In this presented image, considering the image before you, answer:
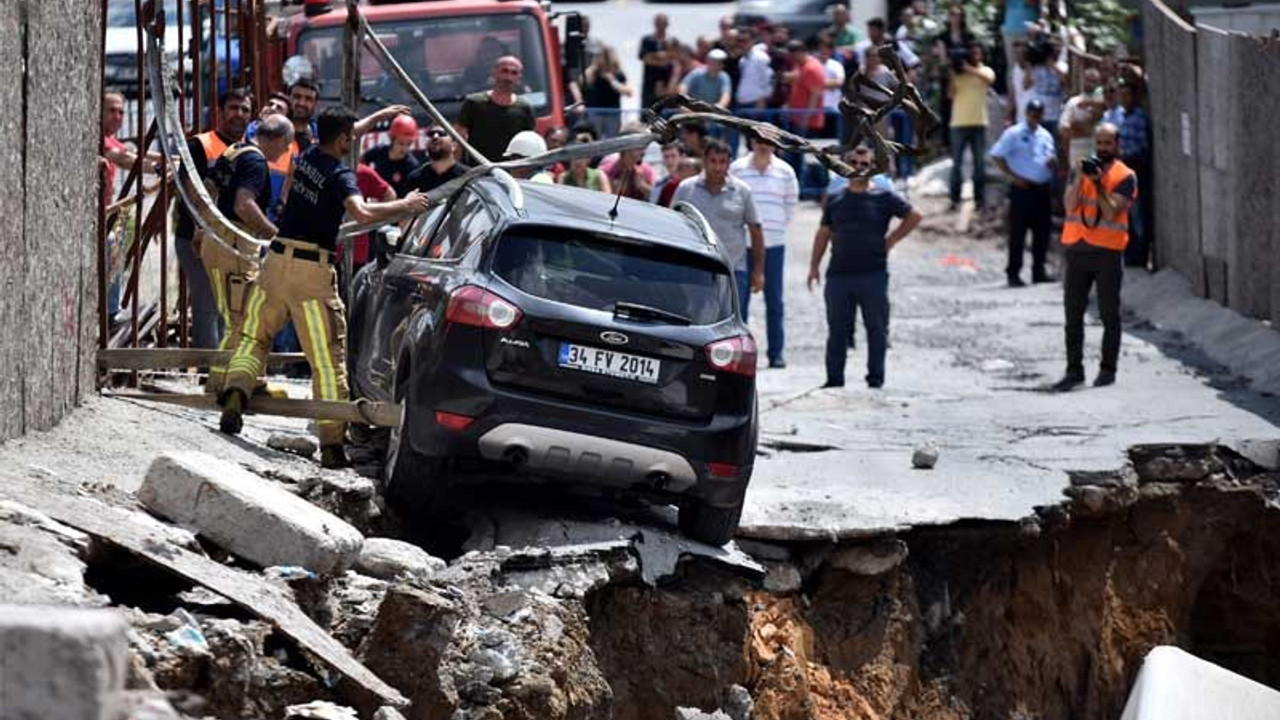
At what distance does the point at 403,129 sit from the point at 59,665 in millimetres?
11108

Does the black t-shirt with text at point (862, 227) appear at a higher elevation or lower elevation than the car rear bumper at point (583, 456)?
higher

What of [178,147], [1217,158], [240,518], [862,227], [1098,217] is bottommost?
[240,518]

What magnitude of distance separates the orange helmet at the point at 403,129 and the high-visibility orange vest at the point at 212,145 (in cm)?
247

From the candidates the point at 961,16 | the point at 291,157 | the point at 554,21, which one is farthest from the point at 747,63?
the point at 291,157

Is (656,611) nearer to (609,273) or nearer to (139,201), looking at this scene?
(609,273)

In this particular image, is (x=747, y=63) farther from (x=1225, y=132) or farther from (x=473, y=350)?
(x=473, y=350)

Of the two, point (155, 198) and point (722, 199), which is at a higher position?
point (155, 198)

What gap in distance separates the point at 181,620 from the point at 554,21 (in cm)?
1287

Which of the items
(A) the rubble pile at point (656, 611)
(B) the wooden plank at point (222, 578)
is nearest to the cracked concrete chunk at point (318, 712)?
(A) the rubble pile at point (656, 611)

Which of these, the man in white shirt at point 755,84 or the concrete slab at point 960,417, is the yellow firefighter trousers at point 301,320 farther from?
the man in white shirt at point 755,84

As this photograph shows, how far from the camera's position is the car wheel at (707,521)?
12.1 meters

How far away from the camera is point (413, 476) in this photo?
11.8m

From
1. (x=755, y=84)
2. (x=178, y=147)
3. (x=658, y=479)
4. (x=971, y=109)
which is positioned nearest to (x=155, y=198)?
(x=178, y=147)

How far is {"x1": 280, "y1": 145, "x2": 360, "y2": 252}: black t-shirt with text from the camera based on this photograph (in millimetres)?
12281
